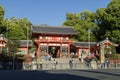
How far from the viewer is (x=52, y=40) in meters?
70.0

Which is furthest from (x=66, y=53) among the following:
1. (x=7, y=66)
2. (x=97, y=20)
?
(x=7, y=66)

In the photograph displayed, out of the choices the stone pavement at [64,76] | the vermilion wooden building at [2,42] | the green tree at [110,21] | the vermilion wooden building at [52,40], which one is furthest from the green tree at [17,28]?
the stone pavement at [64,76]

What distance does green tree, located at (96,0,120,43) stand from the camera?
6856 cm

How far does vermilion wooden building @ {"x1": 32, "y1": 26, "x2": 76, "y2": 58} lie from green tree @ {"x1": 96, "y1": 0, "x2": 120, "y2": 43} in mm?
7240

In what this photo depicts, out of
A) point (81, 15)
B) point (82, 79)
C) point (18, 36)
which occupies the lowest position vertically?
point (82, 79)

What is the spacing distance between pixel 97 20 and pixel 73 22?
8.78 metres

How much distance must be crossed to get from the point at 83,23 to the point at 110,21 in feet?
44.4

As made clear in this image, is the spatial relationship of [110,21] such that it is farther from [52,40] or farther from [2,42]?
[2,42]

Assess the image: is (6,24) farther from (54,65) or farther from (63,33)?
Answer: (54,65)

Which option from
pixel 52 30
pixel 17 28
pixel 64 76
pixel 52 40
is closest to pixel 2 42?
pixel 52 40

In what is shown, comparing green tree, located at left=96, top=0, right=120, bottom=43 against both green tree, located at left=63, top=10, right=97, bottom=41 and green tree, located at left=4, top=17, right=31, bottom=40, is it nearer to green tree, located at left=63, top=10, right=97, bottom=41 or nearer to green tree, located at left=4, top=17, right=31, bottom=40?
green tree, located at left=63, top=10, right=97, bottom=41

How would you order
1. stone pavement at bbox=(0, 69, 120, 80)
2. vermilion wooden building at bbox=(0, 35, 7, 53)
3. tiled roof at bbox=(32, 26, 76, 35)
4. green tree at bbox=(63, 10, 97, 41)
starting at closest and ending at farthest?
stone pavement at bbox=(0, 69, 120, 80), vermilion wooden building at bbox=(0, 35, 7, 53), tiled roof at bbox=(32, 26, 76, 35), green tree at bbox=(63, 10, 97, 41)

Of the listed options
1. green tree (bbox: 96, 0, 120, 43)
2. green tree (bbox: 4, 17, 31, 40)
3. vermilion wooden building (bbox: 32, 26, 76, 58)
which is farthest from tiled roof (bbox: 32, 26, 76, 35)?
green tree (bbox: 96, 0, 120, 43)

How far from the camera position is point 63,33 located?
70.4 meters
